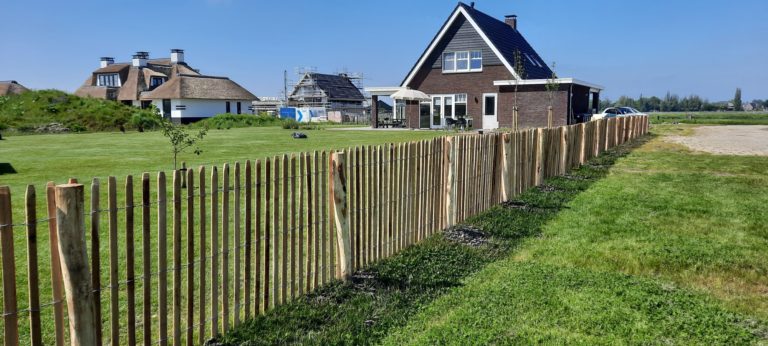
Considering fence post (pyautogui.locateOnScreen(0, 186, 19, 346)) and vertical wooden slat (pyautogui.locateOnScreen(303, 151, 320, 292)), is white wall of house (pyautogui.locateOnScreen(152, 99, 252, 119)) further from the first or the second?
fence post (pyautogui.locateOnScreen(0, 186, 19, 346))

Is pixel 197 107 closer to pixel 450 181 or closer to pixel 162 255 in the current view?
pixel 450 181

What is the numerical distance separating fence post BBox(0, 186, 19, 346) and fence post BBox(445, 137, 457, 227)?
554 centimetres

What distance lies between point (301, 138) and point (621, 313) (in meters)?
23.6

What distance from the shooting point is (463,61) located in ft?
123

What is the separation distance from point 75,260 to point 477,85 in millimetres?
35469

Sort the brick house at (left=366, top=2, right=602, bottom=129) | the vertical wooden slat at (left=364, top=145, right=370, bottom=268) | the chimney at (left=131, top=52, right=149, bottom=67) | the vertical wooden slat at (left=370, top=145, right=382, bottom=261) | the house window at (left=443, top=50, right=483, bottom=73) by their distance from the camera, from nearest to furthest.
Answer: the vertical wooden slat at (left=364, top=145, right=370, bottom=268)
the vertical wooden slat at (left=370, top=145, right=382, bottom=261)
the brick house at (left=366, top=2, right=602, bottom=129)
the house window at (left=443, top=50, right=483, bottom=73)
the chimney at (left=131, top=52, right=149, bottom=67)

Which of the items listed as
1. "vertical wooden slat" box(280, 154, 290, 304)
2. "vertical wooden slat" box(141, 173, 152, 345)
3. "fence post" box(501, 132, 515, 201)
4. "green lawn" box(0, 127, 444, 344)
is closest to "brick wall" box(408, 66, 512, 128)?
"green lawn" box(0, 127, 444, 344)

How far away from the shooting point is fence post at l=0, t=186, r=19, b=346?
298cm

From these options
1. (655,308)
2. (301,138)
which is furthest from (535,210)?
(301,138)

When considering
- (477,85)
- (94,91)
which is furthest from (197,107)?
(477,85)

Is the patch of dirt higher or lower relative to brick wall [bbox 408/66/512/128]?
lower

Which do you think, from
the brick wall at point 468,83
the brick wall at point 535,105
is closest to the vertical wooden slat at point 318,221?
the brick wall at point 535,105

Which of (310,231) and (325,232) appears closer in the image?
(310,231)

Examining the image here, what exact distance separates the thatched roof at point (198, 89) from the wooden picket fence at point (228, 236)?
51863mm
